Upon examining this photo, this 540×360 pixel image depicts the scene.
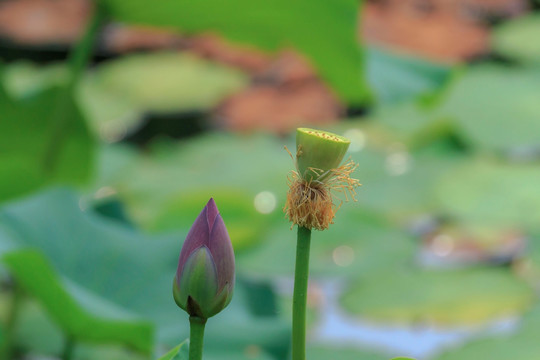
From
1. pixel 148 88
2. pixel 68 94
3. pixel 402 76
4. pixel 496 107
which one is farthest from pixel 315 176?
pixel 148 88

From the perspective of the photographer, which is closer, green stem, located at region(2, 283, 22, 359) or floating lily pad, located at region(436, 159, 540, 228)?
green stem, located at region(2, 283, 22, 359)

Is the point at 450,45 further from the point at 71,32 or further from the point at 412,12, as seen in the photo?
the point at 71,32

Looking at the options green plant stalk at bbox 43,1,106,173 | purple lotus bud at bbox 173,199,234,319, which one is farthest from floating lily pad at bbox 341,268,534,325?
purple lotus bud at bbox 173,199,234,319

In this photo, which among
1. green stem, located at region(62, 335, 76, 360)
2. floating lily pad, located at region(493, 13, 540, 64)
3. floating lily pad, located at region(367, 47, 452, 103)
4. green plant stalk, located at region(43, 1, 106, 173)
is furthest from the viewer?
floating lily pad, located at region(493, 13, 540, 64)

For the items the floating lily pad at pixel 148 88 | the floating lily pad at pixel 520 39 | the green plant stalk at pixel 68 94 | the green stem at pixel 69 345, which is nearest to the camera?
the green stem at pixel 69 345

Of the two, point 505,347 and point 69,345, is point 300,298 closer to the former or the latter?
point 69,345

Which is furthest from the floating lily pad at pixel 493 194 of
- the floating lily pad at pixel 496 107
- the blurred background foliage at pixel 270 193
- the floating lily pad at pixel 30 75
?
the floating lily pad at pixel 30 75

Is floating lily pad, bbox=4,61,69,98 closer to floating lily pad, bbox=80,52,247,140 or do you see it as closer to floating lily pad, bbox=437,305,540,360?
floating lily pad, bbox=80,52,247,140

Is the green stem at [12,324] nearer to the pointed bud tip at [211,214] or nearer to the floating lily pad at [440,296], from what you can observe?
the floating lily pad at [440,296]
